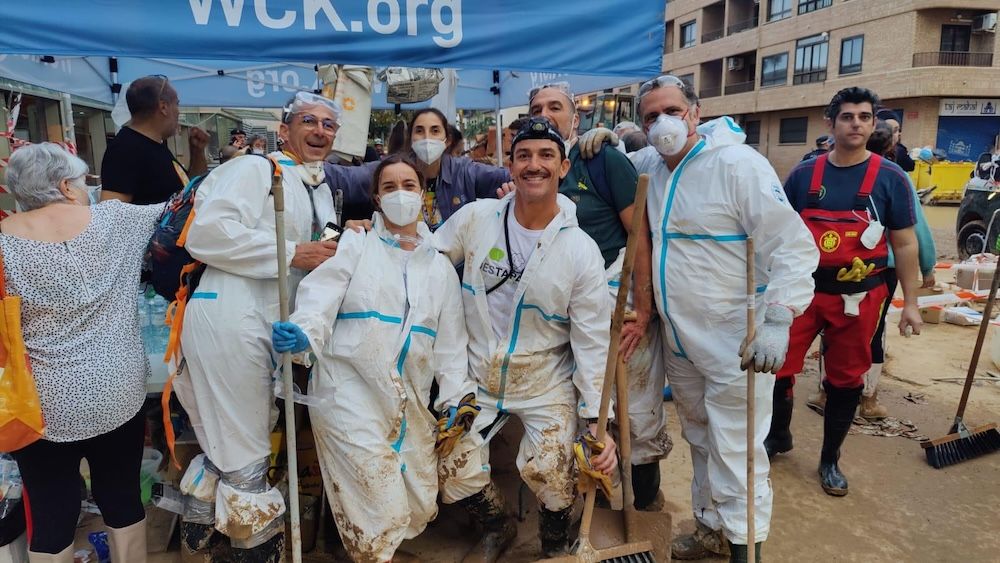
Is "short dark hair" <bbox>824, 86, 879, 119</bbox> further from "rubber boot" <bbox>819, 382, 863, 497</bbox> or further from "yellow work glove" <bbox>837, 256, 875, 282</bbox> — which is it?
"rubber boot" <bbox>819, 382, 863, 497</bbox>

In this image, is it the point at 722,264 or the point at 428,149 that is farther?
the point at 428,149

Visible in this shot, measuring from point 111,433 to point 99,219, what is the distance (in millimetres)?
843

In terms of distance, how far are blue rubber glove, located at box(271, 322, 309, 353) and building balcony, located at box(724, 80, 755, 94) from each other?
34833 millimetres

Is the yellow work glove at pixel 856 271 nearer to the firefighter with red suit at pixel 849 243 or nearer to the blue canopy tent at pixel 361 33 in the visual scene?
the firefighter with red suit at pixel 849 243

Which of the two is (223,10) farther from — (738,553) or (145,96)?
(738,553)

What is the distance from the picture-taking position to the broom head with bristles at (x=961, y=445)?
4.03m

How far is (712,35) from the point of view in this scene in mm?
34938

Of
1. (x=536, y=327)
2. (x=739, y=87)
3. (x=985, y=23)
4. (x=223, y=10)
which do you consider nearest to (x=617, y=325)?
(x=536, y=327)

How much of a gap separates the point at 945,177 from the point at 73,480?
69.6ft

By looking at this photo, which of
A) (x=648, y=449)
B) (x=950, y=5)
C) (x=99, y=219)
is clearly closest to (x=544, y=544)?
(x=648, y=449)

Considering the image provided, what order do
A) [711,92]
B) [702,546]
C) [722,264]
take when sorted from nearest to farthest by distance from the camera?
[722,264] → [702,546] → [711,92]

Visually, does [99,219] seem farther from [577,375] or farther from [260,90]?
[260,90]

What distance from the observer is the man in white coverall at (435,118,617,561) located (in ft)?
8.87

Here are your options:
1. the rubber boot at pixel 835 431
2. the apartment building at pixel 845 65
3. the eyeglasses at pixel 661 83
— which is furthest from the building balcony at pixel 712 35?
the eyeglasses at pixel 661 83
